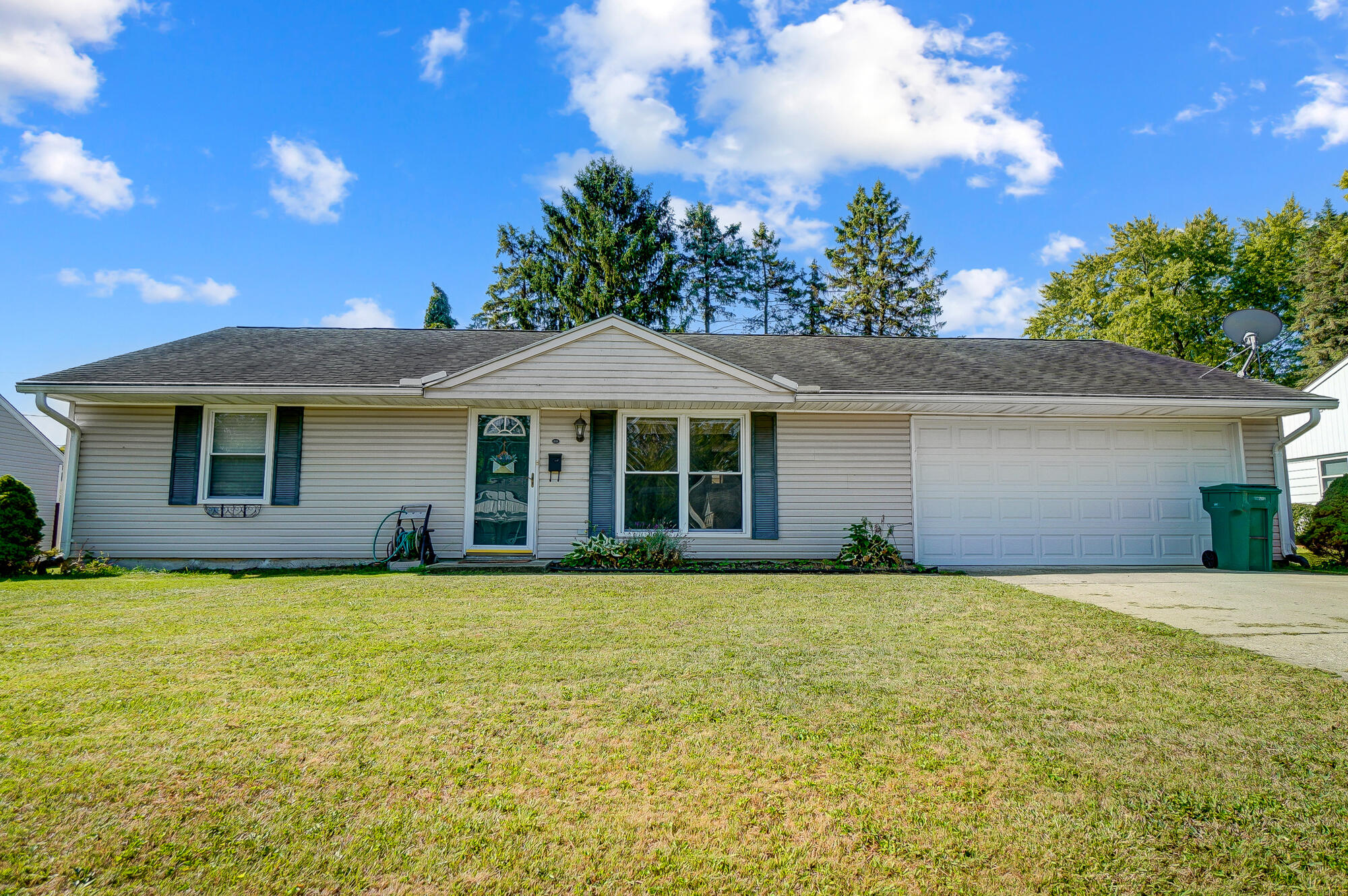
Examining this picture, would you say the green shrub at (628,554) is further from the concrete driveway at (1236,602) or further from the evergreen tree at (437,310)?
the evergreen tree at (437,310)

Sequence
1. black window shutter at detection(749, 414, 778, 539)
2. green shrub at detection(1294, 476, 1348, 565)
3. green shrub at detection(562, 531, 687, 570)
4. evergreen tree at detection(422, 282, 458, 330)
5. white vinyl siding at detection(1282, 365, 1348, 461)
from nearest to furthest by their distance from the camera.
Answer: green shrub at detection(562, 531, 687, 570)
black window shutter at detection(749, 414, 778, 539)
green shrub at detection(1294, 476, 1348, 565)
white vinyl siding at detection(1282, 365, 1348, 461)
evergreen tree at detection(422, 282, 458, 330)

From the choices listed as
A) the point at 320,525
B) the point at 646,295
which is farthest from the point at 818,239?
the point at 320,525

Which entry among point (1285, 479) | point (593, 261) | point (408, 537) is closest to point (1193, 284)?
point (1285, 479)

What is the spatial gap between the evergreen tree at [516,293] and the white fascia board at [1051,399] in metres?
19.2

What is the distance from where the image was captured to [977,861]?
206 centimetres

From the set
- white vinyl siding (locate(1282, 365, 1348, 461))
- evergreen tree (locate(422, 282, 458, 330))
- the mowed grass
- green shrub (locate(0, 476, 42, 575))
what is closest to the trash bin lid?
the mowed grass

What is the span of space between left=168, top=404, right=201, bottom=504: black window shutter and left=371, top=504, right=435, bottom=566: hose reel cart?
2.53m

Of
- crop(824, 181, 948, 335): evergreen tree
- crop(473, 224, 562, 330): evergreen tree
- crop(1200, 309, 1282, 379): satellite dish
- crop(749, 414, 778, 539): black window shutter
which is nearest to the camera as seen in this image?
crop(749, 414, 778, 539): black window shutter

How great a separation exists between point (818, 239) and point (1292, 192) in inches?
761

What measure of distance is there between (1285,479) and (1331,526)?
1.01 meters

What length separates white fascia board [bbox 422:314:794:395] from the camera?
8711mm

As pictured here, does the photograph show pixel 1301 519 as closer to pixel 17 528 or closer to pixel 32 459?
pixel 17 528

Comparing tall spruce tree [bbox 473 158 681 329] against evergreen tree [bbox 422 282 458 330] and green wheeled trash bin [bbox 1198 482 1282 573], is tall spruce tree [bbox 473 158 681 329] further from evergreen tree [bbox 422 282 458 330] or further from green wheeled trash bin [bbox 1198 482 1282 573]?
green wheeled trash bin [bbox 1198 482 1282 573]

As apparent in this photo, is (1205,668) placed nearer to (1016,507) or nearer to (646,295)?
(1016,507)
